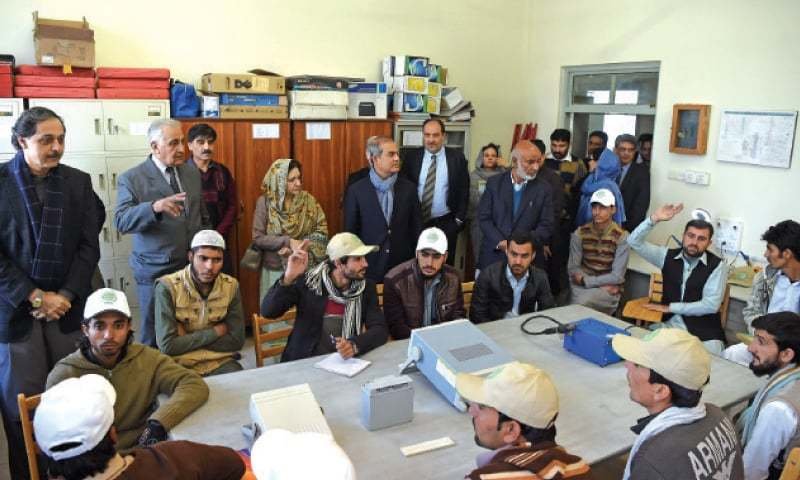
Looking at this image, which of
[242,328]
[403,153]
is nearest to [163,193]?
[242,328]

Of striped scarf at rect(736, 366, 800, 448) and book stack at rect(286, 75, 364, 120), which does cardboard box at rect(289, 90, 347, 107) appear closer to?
book stack at rect(286, 75, 364, 120)

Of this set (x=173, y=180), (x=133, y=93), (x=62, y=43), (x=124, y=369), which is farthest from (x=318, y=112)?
(x=124, y=369)

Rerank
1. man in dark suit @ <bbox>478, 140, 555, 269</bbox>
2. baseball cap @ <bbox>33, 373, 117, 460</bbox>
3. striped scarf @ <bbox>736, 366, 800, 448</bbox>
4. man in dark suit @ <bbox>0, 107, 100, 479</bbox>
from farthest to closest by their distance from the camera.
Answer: man in dark suit @ <bbox>478, 140, 555, 269</bbox> → man in dark suit @ <bbox>0, 107, 100, 479</bbox> → striped scarf @ <bbox>736, 366, 800, 448</bbox> → baseball cap @ <bbox>33, 373, 117, 460</bbox>

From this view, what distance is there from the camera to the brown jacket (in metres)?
3.49

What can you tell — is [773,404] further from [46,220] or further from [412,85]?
[412,85]

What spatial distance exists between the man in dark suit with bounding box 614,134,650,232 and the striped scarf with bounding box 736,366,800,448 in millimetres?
3018

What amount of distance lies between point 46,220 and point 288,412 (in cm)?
163

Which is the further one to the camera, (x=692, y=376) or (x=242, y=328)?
(x=242, y=328)

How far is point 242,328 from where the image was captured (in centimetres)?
312

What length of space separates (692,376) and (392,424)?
100 centimetres

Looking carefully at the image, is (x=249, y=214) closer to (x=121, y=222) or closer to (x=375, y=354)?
(x=121, y=222)

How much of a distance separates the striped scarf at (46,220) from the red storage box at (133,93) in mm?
1579

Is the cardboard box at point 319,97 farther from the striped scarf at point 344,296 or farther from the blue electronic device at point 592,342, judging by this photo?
the blue electronic device at point 592,342

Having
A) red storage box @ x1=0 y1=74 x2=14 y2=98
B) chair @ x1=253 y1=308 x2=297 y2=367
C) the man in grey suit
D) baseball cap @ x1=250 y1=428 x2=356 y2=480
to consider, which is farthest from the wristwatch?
baseball cap @ x1=250 y1=428 x2=356 y2=480
